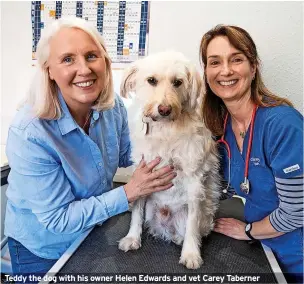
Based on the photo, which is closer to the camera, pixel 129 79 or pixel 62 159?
pixel 62 159

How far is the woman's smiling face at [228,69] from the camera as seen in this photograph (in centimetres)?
108

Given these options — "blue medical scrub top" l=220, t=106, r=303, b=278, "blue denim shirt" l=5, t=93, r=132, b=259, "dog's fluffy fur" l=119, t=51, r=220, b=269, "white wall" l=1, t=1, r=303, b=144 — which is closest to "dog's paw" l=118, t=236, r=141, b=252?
"dog's fluffy fur" l=119, t=51, r=220, b=269

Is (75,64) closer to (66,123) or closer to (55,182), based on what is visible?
(66,123)

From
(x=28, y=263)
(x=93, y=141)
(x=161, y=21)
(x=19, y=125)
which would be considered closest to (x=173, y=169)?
(x=93, y=141)

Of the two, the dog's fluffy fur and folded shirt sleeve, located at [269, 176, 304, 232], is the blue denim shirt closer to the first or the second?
the dog's fluffy fur

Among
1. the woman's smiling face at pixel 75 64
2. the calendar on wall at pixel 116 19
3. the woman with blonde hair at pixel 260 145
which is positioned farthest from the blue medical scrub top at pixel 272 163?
the calendar on wall at pixel 116 19

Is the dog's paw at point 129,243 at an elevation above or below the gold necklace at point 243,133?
below

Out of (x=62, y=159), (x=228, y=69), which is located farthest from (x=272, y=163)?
(x=62, y=159)

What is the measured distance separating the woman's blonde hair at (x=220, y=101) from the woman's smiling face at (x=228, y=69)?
0.07 feet

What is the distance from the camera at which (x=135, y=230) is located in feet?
4.23

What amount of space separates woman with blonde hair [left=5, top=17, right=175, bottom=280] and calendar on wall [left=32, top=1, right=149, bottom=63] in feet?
1.43

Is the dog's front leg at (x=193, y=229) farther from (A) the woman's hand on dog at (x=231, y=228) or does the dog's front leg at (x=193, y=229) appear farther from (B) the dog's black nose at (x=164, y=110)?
(B) the dog's black nose at (x=164, y=110)

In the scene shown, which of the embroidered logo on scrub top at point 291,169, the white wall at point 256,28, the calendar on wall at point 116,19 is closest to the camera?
the embroidered logo on scrub top at point 291,169

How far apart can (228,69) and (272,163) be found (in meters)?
0.39
